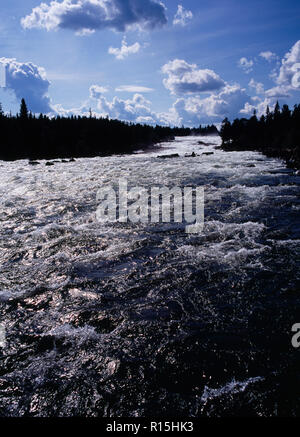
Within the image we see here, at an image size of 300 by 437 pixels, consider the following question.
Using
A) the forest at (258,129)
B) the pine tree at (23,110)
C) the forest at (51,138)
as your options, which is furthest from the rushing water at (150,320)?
the pine tree at (23,110)

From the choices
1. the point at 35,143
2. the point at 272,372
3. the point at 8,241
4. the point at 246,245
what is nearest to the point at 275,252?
the point at 246,245

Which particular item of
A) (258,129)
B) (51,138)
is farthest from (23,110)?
(258,129)

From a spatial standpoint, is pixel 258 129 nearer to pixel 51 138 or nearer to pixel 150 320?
pixel 51 138

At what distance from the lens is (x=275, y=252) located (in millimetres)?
8859

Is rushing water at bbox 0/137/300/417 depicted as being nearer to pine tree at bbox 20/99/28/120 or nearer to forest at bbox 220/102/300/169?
forest at bbox 220/102/300/169

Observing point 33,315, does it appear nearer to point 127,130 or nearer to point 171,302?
point 171,302

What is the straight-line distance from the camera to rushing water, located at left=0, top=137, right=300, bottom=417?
4164mm

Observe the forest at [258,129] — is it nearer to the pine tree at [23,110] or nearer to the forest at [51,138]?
the forest at [51,138]

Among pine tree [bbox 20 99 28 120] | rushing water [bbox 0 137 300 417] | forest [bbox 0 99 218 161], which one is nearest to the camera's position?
rushing water [bbox 0 137 300 417]

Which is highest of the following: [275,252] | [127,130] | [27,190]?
[127,130]

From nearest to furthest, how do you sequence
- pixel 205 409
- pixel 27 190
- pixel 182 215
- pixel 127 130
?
pixel 205 409 → pixel 182 215 → pixel 27 190 → pixel 127 130

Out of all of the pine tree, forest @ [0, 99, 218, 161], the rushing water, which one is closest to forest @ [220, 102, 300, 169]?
forest @ [0, 99, 218, 161]

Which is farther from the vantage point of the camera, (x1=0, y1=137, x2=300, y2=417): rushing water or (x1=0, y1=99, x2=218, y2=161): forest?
(x1=0, y1=99, x2=218, y2=161): forest

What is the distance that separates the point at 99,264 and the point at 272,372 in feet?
18.2
